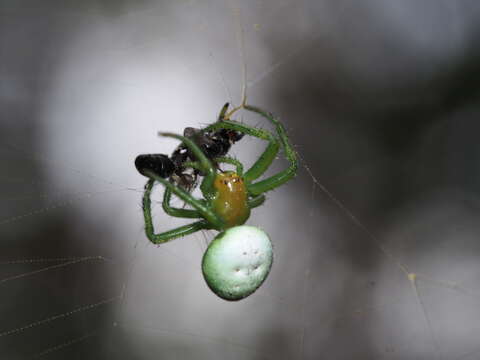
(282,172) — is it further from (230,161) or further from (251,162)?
(251,162)

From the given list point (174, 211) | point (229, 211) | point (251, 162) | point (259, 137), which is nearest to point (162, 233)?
point (174, 211)

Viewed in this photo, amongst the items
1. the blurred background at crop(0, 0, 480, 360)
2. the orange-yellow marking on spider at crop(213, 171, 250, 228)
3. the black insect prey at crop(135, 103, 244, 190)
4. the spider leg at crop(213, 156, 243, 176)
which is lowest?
the blurred background at crop(0, 0, 480, 360)

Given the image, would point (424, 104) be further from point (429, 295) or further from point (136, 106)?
point (136, 106)

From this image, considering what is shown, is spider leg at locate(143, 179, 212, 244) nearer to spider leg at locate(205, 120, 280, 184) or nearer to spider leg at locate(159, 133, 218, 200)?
spider leg at locate(159, 133, 218, 200)

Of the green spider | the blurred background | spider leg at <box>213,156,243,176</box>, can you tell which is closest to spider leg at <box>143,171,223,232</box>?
the green spider

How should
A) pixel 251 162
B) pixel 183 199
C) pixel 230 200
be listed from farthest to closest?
pixel 251 162
pixel 230 200
pixel 183 199

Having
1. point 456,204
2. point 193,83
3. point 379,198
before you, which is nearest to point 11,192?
point 193,83

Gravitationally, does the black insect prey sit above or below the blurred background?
above
